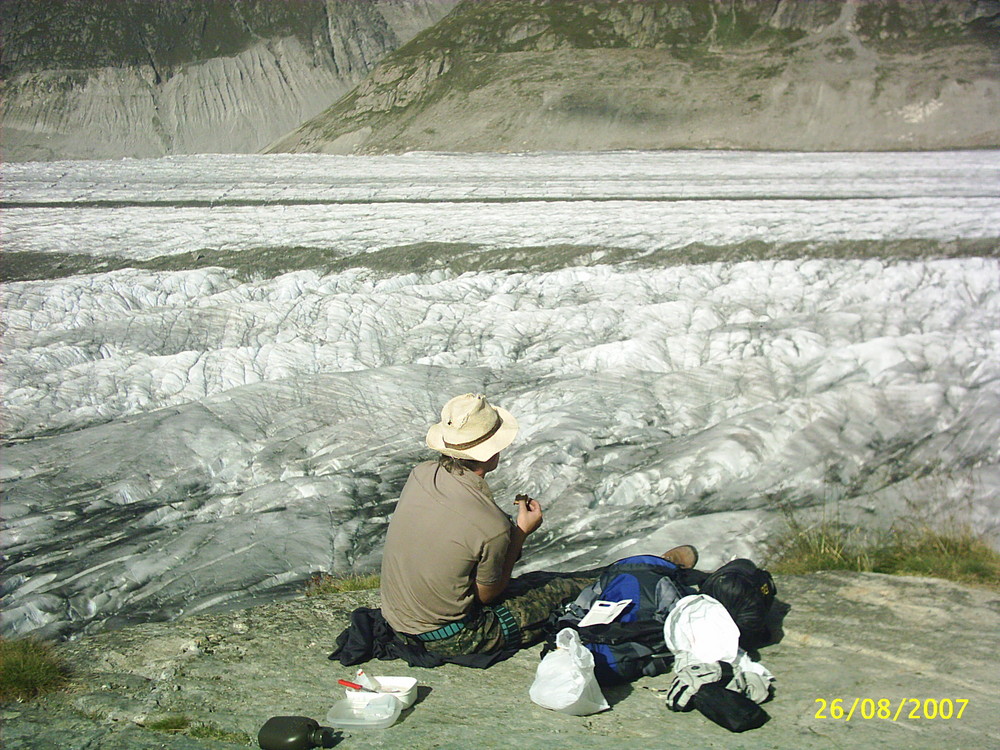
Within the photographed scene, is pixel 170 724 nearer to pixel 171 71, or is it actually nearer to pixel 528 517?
pixel 528 517

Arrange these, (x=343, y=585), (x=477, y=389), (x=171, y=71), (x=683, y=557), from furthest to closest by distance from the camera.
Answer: (x=171, y=71) < (x=477, y=389) < (x=343, y=585) < (x=683, y=557)

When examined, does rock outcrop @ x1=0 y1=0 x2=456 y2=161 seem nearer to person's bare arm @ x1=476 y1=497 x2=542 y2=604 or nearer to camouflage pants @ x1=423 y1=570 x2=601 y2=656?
camouflage pants @ x1=423 y1=570 x2=601 y2=656

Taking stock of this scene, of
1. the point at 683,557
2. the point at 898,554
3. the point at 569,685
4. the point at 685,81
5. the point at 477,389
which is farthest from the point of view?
the point at 685,81

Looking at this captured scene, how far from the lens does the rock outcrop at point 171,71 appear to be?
172 feet

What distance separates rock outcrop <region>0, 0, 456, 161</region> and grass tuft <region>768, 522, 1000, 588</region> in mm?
53535

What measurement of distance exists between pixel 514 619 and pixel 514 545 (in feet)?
1.03

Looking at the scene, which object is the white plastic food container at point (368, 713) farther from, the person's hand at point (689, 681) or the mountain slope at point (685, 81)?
the mountain slope at point (685, 81)

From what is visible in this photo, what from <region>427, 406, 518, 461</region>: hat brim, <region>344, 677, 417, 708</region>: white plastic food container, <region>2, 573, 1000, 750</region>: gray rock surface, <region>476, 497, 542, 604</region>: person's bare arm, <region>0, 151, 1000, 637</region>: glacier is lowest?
<region>0, 151, 1000, 637</region>: glacier

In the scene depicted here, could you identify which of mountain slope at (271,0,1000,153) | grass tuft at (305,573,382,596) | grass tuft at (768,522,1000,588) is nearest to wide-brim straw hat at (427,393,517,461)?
grass tuft at (305,573,382,596)

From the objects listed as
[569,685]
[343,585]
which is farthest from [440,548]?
[343,585]

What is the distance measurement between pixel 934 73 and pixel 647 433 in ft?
117

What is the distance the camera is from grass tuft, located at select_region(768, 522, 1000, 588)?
3988 millimetres

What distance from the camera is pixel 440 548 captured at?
10.4 feet

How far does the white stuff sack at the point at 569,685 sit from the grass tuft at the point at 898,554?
5.45 ft
